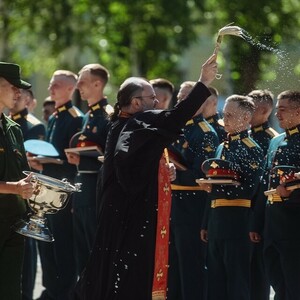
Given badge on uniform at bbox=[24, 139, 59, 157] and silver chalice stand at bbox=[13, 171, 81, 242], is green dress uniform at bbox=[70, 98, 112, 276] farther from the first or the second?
silver chalice stand at bbox=[13, 171, 81, 242]

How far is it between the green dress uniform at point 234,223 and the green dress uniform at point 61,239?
2.39 m

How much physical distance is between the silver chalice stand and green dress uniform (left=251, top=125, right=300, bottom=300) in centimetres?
174

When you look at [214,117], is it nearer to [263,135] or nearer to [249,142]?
[263,135]

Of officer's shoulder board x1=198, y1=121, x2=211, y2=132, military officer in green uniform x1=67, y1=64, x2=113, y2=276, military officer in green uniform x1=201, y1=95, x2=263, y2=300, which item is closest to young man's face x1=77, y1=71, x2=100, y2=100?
military officer in green uniform x1=67, y1=64, x2=113, y2=276

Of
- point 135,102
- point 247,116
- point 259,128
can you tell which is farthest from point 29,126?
point 135,102

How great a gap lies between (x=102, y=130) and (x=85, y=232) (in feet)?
3.44

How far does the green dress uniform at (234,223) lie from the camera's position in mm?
8883

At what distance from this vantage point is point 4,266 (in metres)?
7.93

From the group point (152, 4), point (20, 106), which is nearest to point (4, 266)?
point (20, 106)

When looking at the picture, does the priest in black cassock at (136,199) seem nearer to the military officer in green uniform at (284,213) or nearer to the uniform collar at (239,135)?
the military officer in green uniform at (284,213)

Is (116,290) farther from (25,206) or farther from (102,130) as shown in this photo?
(102,130)

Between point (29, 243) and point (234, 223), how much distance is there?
9.69ft

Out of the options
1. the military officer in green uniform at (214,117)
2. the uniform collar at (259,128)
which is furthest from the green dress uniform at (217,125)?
the uniform collar at (259,128)

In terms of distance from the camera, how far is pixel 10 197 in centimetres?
802
